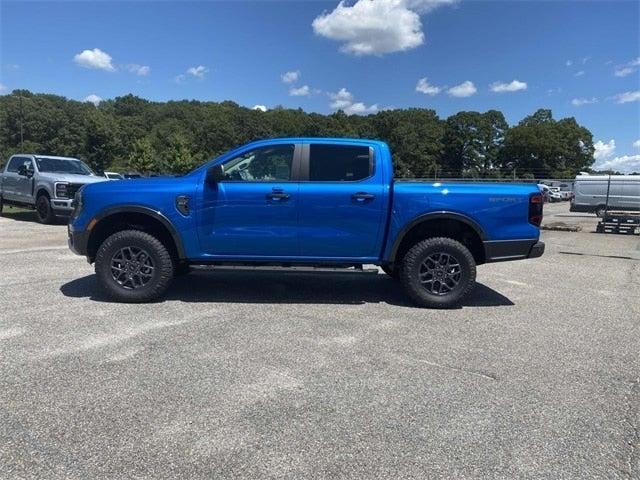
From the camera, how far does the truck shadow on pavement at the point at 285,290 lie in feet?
19.8

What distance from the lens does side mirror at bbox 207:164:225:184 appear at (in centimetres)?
556

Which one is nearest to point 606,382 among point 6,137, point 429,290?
point 429,290

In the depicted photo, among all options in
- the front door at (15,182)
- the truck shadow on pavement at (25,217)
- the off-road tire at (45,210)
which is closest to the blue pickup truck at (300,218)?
the off-road tire at (45,210)

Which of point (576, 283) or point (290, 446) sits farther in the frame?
point (576, 283)

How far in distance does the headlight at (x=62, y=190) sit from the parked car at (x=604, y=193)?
2049 centimetres

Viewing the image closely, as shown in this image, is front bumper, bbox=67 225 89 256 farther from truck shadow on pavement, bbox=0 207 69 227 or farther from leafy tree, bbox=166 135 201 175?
leafy tree, bbox=166 135 201 175

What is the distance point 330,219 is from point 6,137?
284 feet

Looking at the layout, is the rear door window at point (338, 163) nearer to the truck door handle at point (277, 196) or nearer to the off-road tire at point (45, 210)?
the truck door handle at point (277, 196)

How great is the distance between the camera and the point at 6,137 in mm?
76500

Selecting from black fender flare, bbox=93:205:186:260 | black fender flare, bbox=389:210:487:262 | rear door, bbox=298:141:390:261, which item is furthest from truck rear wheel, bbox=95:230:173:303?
black fender flare, bbox=389:210:487:262

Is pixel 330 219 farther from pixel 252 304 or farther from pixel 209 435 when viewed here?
pixel 209 435

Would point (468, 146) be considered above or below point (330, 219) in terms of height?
above

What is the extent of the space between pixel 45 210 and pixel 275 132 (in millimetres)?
89002

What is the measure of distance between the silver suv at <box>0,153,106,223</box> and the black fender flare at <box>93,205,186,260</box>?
8.74 meters
